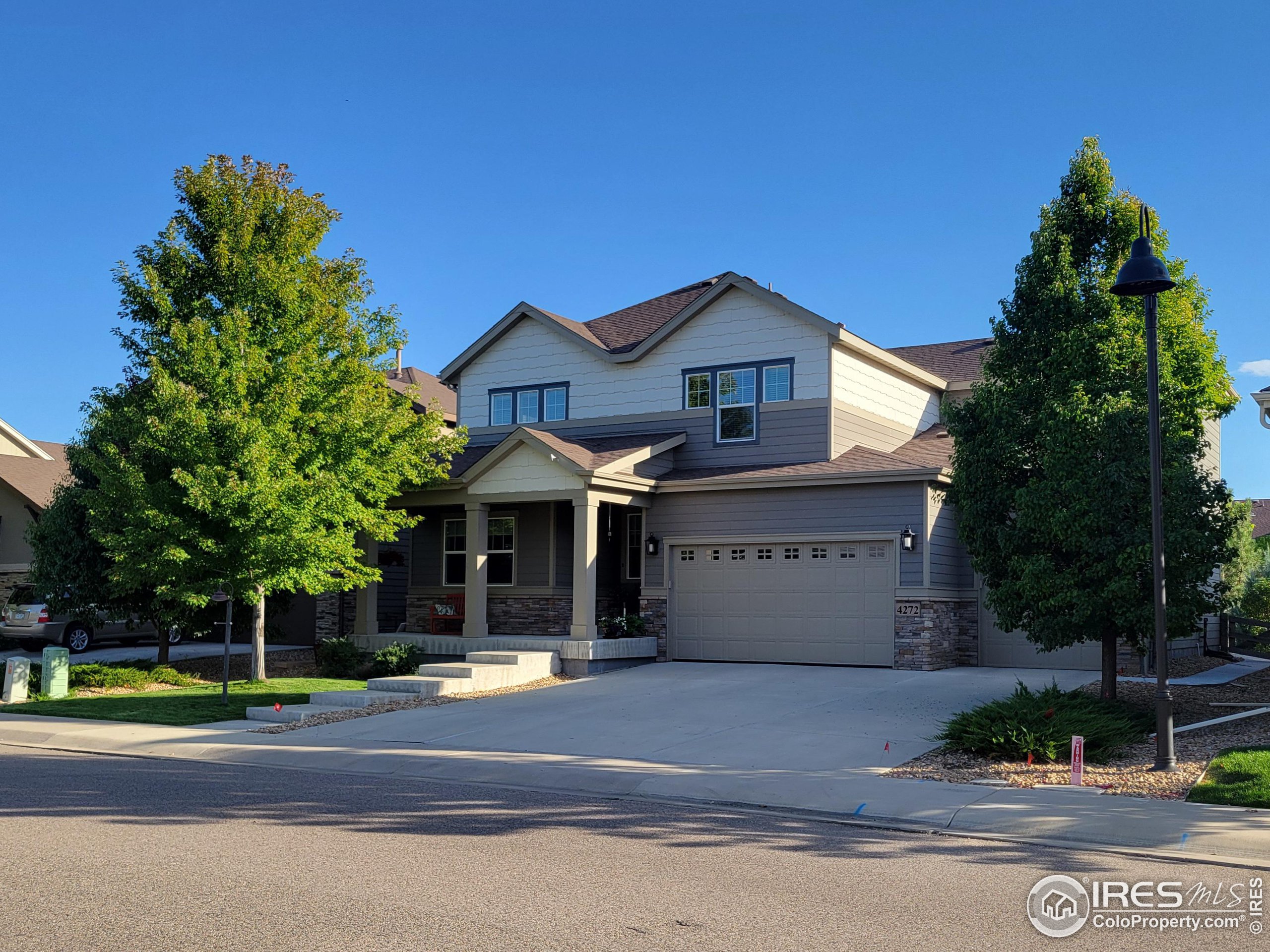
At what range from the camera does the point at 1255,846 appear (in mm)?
8352

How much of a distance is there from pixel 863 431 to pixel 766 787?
42.2ft

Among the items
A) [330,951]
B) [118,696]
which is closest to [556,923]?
[330,951]

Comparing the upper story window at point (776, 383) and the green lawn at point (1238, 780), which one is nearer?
the green lawn at point (1238, 780)

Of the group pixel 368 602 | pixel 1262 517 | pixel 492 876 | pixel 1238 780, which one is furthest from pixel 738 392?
pixel 1262 517

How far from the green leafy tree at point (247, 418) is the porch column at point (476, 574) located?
1.16 meters

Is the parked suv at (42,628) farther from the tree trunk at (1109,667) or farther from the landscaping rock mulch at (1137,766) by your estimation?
the tree trunk at (1109,667)

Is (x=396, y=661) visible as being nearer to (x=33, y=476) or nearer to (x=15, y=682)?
(x=15, y=682)

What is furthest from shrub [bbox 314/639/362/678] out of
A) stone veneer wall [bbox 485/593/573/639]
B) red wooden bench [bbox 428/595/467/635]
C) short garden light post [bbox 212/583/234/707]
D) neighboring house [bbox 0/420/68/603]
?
neighboring house [bbox 0/420/68/603]

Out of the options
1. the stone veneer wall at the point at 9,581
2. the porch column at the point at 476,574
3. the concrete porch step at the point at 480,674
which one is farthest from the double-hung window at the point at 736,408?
the stone veneer wall at the point at 9,581

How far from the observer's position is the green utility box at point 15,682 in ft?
60.1

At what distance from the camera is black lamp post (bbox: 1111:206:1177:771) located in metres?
11.1

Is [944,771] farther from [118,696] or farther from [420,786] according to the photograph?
[118,696]

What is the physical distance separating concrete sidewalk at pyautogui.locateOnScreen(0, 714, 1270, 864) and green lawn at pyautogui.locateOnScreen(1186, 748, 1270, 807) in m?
0.32

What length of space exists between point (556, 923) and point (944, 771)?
648 centimetres
